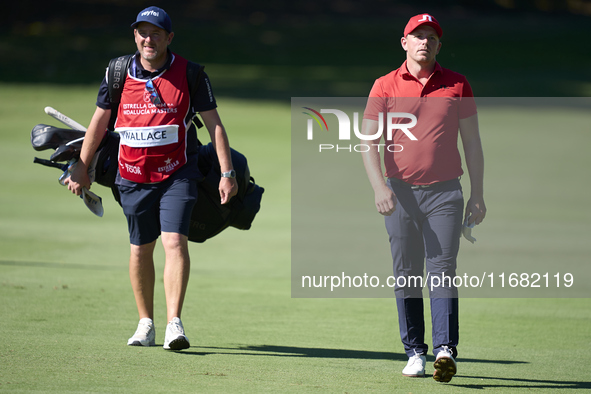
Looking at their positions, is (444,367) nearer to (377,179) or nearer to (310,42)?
(377,179)

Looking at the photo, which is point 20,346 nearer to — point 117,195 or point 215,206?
point 117,195

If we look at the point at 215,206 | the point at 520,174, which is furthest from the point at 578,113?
the point at 215,206

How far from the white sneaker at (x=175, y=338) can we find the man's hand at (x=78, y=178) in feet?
3.75

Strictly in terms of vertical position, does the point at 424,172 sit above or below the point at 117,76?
below

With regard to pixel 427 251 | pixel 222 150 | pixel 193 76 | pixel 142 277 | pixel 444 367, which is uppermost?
pixel 193 76

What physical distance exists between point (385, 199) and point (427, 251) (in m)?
0.41

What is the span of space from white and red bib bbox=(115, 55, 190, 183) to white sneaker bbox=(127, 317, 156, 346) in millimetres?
903

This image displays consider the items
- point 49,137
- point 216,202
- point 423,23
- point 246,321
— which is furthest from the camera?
point 246,321

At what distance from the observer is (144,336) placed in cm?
514

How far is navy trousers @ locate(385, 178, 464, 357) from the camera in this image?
4.62 meters

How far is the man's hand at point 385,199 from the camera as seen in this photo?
463 centimetres

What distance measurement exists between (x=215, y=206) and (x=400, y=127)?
162 cm

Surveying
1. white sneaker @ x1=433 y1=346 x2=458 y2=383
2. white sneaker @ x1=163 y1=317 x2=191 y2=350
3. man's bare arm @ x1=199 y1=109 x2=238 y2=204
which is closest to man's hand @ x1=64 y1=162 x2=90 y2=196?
man's bare arm @ x1=199 y1=109 x2=238 y2=204

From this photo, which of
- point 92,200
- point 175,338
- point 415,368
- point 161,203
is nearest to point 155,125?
point 161,203
